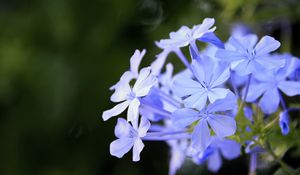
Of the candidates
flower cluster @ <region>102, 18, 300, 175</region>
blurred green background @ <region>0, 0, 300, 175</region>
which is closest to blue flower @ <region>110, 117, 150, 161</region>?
flower cluster @ <region>102, 18, 300, 175</region>

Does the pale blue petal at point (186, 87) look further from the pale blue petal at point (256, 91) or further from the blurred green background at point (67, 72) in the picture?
the blurred green background at point (67, 72)

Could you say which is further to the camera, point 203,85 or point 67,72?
point 67,72

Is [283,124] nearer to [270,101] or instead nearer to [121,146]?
[270,101]

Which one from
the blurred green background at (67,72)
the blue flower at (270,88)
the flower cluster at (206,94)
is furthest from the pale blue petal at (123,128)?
the blurred green background at (67,72)

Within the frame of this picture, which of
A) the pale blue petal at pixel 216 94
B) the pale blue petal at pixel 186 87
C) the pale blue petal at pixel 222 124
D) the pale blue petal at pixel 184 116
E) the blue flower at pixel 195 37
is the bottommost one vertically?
the pale blue petal at pixel 222 124

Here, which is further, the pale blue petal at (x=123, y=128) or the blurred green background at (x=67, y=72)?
the blurred green background at (x=67, y=72)

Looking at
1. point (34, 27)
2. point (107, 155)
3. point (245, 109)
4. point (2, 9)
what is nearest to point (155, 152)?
point (107, 155)

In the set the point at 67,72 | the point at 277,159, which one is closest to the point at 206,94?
the point at 277,159
